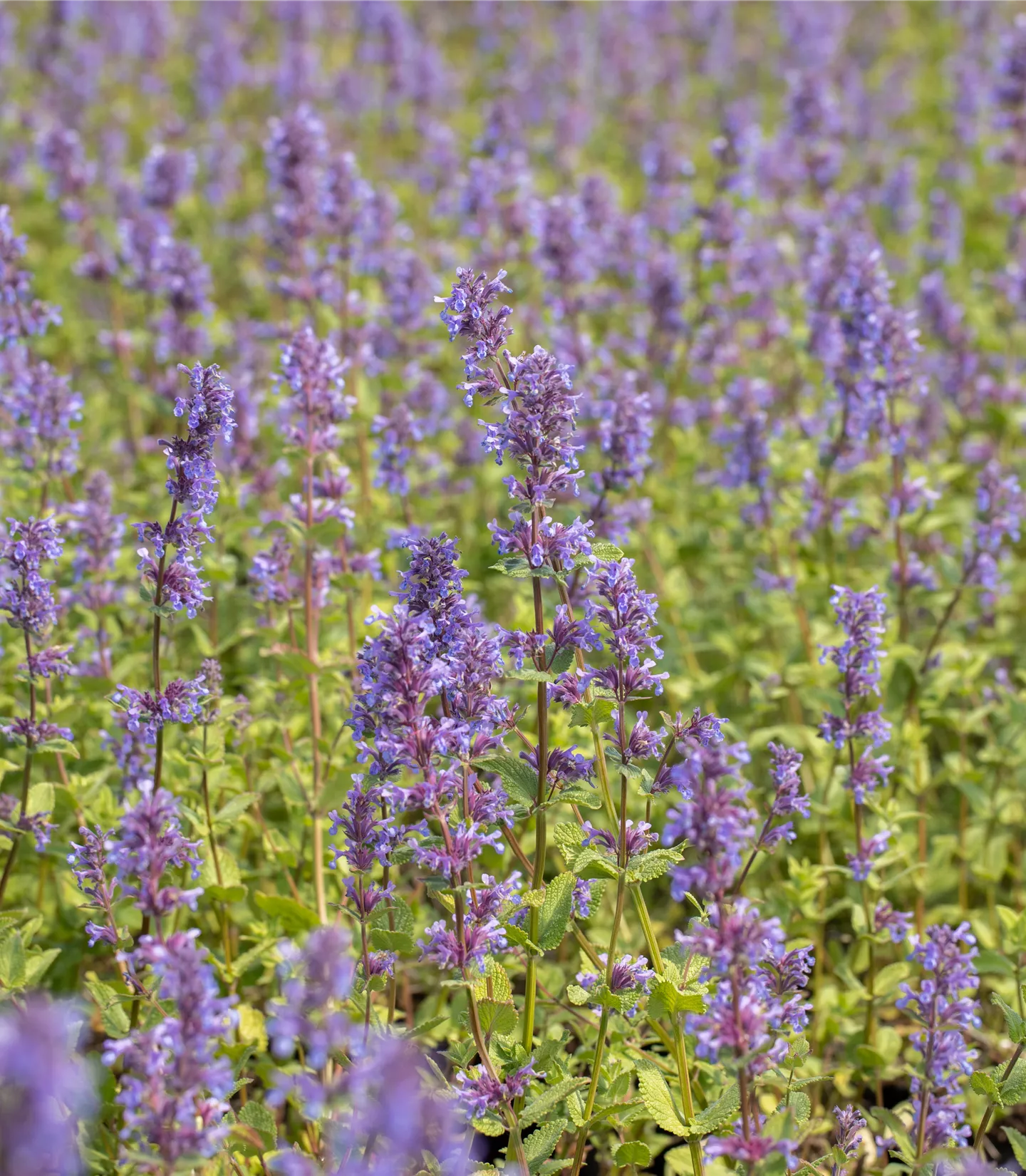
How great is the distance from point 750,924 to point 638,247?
6.86 m

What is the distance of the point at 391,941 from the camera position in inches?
143

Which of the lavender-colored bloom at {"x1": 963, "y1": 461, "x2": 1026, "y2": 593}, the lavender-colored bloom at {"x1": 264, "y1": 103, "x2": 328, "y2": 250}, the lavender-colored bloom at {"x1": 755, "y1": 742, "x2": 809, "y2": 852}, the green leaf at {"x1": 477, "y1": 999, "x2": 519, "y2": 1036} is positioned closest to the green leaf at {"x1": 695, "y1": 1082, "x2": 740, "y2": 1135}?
the green leaf at {"x1": 477, "y1": 999, "x2": 519, "y2": 1036}

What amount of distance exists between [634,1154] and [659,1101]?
20 centimetres

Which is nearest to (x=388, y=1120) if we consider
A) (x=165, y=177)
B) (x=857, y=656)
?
(x=857, y=656)

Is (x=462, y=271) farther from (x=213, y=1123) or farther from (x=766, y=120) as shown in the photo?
(x=766, y=120)

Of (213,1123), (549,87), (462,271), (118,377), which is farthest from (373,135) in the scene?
(213,1123)

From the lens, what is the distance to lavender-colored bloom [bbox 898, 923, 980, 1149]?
3.81 metres

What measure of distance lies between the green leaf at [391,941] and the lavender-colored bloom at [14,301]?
3.76 meters

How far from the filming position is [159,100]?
14.7 meters

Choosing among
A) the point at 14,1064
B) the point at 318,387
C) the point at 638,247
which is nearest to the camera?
the point at 14,1064

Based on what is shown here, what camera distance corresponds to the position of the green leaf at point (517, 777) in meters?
3.66

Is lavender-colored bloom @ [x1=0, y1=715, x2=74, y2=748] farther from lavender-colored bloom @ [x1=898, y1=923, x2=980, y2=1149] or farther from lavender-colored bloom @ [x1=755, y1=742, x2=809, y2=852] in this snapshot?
lavender-colored bloom @ [x1=898, y1=923, x2=980, y2=1149]

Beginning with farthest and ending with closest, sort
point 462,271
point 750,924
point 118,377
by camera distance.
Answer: point 118,377 < point 462,271 < point 750,924

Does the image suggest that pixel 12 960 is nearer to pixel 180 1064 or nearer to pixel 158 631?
pixel 158 631
